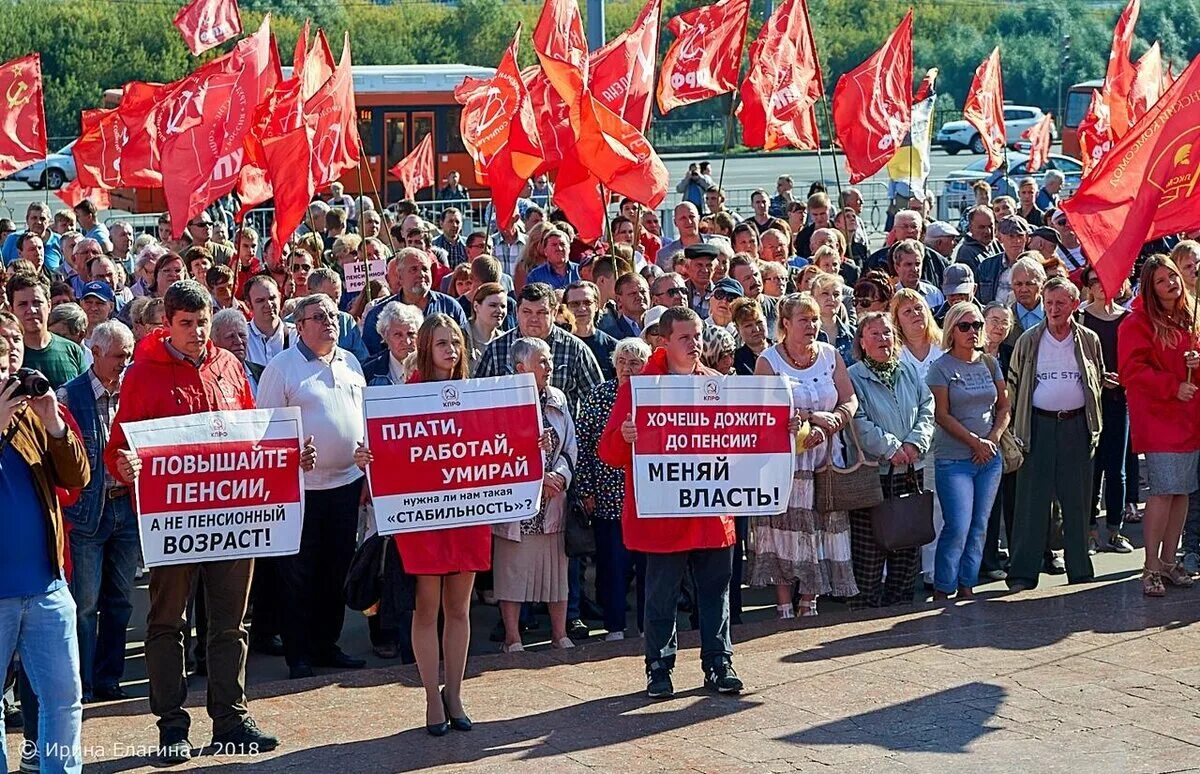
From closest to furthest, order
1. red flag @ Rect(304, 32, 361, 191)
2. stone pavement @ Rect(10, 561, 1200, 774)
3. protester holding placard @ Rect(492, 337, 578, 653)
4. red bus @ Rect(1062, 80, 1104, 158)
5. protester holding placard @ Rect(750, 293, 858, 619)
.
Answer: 1. stone pavement @ Rect(10, 561, 1200, 774)
2. protester holding placard @ Rect(492, 337, 578, 653)
3. protester holding placard @ Rect(750, 293, 858, 619)
4. red flag @ Rect(304, 32, 361, 191)
5. red bus @ Rect(1062, 80, 1104, 158)

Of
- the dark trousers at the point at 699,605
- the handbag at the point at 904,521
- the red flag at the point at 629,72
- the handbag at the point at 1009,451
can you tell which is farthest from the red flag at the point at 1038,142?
the dark trousers at the point at 699,605

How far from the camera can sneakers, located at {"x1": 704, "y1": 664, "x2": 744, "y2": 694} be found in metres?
Result: 8.11

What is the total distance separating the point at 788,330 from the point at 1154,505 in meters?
2.44

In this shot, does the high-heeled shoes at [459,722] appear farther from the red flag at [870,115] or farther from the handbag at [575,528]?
the red flag at [870,115]

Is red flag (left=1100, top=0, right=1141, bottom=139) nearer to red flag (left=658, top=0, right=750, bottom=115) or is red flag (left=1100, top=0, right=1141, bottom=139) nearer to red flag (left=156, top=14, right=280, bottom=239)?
red flag (left=658, top=0, right=750, bottom=115)

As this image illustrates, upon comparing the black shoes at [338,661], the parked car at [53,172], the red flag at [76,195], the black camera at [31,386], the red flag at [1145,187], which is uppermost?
the parked car at [53,172]

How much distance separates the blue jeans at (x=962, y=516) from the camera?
10039mm

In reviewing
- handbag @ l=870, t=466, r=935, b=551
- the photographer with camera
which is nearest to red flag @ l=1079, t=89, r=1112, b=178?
handbag @ l=870, t=466, r=935, b=551

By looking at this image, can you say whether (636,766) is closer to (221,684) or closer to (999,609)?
(221,684)

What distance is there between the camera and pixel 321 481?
349 inches

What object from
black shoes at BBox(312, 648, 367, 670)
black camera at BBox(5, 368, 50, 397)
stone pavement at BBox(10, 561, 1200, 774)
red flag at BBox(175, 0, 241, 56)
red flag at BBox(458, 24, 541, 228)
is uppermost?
red flag at BBox(175, 0, 241, 56)

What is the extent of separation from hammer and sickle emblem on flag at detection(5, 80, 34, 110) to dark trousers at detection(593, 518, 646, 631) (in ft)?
34.1

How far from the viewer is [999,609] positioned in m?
9.73

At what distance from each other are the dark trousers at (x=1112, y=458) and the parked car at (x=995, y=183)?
1229 cm
